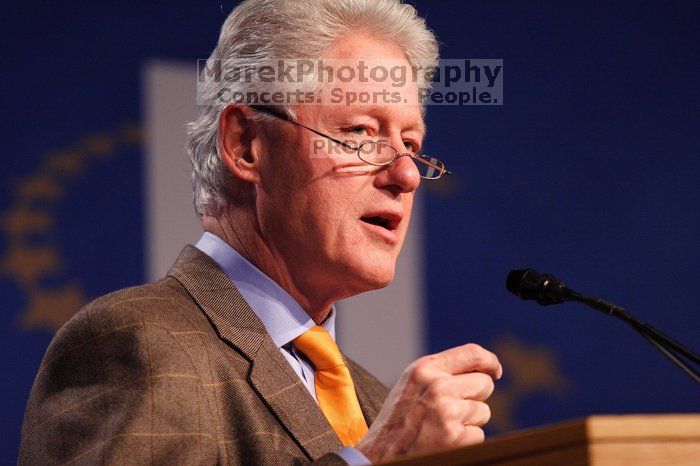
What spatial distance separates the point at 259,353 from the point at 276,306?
0.15 m

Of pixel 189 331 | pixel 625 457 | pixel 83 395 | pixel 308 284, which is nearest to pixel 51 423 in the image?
pixel 83 395

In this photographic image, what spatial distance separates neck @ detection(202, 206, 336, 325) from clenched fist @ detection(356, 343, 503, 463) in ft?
1.34

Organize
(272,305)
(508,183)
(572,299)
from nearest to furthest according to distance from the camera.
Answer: (572,299) < (272,305) < (508,183)

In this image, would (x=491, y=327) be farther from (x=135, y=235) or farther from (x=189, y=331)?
(x=189, y=331)

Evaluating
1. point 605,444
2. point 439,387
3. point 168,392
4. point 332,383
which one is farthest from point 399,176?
point 605,444

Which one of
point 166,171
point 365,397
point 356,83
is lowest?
point 365,397

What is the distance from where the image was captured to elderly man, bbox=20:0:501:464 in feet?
4.66

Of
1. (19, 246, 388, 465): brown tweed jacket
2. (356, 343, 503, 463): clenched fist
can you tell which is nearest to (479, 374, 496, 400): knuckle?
(356, 343, 503, 463): clenched fist

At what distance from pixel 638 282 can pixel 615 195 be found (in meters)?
0.26

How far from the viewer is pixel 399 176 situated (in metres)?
1.82

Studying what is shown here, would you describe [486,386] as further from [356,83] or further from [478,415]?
[356,83]

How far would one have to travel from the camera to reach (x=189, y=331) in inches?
62.1

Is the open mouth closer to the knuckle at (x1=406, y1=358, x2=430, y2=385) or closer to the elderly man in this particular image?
the elderly man

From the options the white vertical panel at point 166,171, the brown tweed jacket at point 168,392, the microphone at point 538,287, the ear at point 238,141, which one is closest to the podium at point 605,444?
the brown tweed jacket at point 168,392
